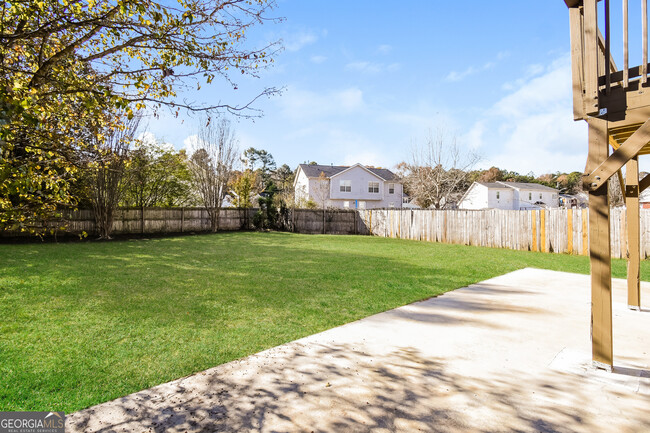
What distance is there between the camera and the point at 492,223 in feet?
41.4

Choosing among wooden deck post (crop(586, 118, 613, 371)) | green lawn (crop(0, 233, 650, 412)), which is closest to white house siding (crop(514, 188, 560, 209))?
green lawn (crop(0, 233, 650, 412))

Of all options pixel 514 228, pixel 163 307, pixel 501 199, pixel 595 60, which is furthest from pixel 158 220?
pixel 501 199

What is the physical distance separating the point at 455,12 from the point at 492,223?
25.9 feet

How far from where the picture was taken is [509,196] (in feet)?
118

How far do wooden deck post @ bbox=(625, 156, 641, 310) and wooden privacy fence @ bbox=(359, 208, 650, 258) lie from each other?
613 centimetres

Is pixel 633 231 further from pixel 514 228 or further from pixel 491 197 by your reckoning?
pixel 491 197

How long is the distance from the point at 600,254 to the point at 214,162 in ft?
57.6

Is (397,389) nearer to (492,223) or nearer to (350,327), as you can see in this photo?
(350,327)

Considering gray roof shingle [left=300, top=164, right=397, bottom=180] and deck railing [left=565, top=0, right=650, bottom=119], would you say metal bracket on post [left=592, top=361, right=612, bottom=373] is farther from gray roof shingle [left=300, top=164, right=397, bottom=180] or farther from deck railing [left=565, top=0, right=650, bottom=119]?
gray roof shingle [left=300, top=164, right=397, bottom=180]

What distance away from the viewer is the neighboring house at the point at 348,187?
31.3m

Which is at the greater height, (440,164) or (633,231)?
(440,164)

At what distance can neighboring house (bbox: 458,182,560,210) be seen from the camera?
3509 centimetres

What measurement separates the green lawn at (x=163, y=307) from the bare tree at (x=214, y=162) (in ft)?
30.0

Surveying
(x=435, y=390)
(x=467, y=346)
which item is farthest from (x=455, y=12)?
(x=435, y=390)
